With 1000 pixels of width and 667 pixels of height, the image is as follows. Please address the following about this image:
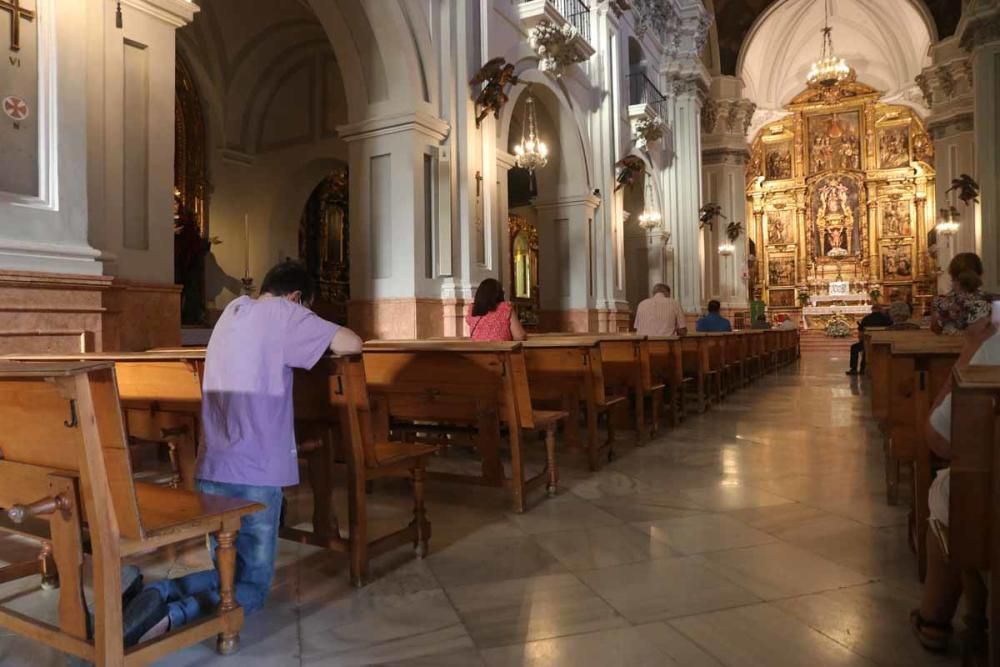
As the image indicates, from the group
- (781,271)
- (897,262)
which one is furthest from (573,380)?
(897,262)

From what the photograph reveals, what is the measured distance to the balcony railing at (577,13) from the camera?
11.8 meters

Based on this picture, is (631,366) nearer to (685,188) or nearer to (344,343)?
(344,343)

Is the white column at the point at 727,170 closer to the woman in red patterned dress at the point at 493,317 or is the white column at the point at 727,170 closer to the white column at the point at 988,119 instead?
the white column at the point at 988,119

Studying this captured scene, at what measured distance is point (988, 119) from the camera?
14703 mm

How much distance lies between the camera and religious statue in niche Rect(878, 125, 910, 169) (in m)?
25.4

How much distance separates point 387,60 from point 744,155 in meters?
18.1

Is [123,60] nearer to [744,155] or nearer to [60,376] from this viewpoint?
[60,376]

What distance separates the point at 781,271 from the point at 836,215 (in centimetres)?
280

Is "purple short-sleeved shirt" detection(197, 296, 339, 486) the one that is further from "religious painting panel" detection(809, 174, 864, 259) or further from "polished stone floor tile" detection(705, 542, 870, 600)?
"religious painting panel" detection(809, 174, 864, 259)

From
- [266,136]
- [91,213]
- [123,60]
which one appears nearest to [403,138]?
[123,60]

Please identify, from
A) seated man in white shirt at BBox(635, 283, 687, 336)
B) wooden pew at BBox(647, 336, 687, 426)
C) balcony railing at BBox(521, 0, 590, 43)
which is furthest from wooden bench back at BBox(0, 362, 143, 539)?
balcony railing at BBox(521, 0, 590, 43)

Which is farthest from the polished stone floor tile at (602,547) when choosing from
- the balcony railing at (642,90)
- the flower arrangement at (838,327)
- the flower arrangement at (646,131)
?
the flower arrangement at (838,327)

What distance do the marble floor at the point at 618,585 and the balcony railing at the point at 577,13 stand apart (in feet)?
31.4

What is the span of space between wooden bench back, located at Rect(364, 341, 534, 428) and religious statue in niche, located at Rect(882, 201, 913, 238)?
2584cm
